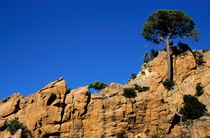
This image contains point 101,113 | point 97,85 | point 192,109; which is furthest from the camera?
point 97,85

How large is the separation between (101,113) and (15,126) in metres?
12.7

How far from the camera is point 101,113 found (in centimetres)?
4159

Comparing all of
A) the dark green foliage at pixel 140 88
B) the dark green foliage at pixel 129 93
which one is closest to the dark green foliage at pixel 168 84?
the dark green foliage at pixel 140 88

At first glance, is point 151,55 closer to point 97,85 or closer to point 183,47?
point 183,47

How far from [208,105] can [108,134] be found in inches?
621

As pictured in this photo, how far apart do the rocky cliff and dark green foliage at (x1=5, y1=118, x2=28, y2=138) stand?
0.61 m

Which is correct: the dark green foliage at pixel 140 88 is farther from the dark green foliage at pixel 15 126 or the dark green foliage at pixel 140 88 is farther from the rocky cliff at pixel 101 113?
the dark green foliage at pixel 15 126

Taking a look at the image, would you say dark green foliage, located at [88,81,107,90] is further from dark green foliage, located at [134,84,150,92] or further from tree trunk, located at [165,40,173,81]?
tree trunk, located at [165,40,173,81]

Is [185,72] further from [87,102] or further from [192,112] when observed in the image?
[87,102]

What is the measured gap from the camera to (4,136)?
133 ft

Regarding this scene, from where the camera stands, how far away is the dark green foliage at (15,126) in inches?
1597

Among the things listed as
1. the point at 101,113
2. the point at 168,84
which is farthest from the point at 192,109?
the point at 101,113

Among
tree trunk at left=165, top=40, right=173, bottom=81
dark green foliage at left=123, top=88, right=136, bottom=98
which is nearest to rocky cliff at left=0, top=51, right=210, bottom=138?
dark green foliage at left=123, top=88, right=136, bottom=98

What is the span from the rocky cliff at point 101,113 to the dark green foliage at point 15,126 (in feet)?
1.99
